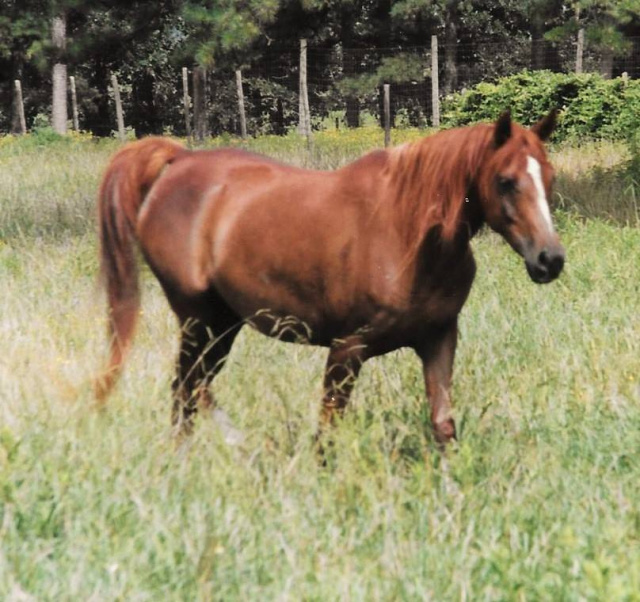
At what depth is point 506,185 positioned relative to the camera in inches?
140

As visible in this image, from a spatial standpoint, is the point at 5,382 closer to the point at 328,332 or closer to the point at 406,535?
the point at 328,332

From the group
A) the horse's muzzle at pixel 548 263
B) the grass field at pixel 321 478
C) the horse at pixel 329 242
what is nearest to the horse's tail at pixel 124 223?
the horse at pixel 329 242

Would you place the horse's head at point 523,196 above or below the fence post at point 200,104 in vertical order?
above

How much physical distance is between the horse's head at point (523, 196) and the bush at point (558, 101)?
13.8 m

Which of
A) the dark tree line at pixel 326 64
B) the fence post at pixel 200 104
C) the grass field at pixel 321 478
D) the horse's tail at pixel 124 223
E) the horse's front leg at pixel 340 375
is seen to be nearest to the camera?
the grass field at pixel 321 478

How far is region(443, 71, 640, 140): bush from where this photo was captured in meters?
18.1

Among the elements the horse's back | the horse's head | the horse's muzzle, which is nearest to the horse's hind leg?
the horse's back

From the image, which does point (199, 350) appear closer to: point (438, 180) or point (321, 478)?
point (321, 478)

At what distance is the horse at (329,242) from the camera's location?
3.64 meters

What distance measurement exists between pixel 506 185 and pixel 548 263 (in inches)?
12.2

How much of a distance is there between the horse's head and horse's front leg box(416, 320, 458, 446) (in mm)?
481

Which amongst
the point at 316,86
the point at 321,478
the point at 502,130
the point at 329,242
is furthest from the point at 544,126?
the point at 316,86

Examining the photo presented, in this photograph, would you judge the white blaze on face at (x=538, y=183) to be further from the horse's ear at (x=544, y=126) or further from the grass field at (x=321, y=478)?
the grass field at (x=321, y=478)

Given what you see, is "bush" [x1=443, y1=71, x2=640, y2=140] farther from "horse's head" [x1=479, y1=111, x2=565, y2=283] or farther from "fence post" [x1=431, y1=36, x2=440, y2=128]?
"horse's head" [x1=479, y1=111, x2=565, y2=283]
